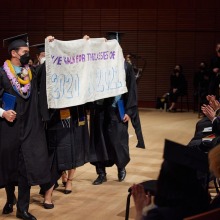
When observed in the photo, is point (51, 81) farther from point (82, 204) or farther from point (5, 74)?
point (82, 204)

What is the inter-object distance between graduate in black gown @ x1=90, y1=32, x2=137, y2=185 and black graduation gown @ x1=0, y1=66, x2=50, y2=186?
1389 millimetres

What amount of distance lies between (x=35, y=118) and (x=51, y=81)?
0.40 meters

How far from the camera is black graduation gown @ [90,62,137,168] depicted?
591 cm

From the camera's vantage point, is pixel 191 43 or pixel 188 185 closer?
pixel 188 185

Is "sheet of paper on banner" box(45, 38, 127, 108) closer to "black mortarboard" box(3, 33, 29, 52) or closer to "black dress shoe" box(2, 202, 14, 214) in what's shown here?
"black mortarboard" box(3, 33, 29, 52)

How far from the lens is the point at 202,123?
5855 mm

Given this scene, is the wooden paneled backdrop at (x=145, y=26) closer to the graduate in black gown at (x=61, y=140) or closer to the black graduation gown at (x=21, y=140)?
the graduate in black gown at (x=61, y=140)

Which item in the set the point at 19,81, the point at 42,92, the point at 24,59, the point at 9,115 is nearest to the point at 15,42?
the point at 24,59

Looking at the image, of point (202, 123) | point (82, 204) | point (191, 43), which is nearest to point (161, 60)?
point (191, 43)

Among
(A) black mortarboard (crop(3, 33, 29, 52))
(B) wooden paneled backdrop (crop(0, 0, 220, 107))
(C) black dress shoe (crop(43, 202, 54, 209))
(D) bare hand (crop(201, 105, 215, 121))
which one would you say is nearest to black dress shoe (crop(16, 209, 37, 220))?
(C) black dress shoe (crop(43, 202, 54, 209))

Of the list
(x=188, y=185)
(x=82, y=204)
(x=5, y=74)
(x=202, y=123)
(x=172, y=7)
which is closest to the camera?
(x=188, y=185)

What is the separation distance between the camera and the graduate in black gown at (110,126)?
591cm

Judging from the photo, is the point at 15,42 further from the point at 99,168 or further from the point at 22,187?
the point at 99,168

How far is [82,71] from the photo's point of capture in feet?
17.0
